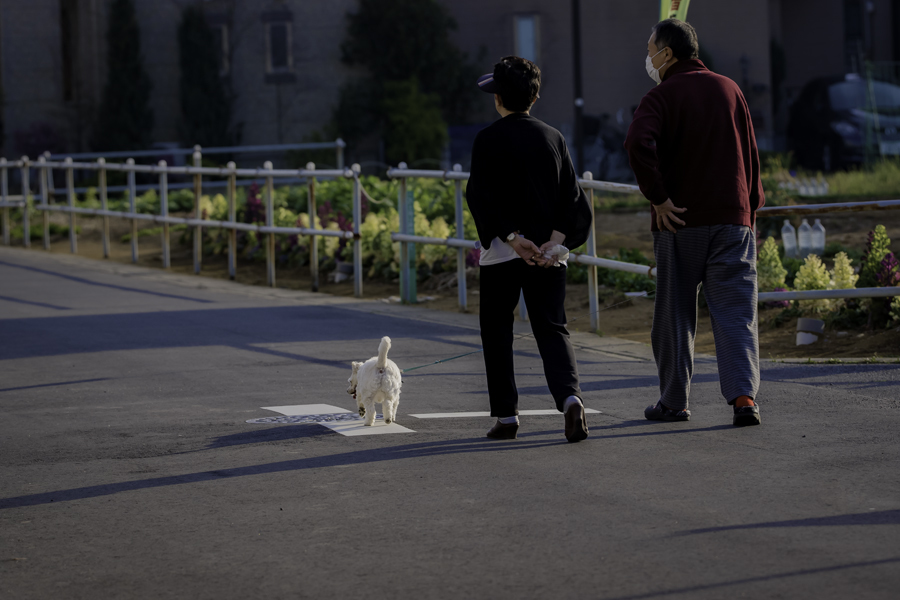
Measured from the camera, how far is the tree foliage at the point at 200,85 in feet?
102

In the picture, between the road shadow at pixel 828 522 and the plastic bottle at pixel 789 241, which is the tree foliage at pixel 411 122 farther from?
the road shadow at pixel 828 522

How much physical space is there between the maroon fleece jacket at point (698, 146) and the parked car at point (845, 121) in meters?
19.0

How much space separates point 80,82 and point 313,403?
27.6 meters

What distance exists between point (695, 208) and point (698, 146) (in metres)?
0.28

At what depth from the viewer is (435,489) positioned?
452cm

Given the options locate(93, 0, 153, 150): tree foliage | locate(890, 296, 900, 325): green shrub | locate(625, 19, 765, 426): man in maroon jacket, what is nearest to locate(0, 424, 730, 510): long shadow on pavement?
locate(625, 19, 765, 426): man in maroon jacket

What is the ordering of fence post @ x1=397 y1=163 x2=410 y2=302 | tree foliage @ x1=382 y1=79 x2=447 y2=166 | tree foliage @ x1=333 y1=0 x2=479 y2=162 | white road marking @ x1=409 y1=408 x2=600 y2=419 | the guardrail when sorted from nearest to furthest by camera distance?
white road marking @ x1=409 y1=408 x2=600 y2=419 < the guardrail < fence post @ x1=397 y1=163 x2=410 y2=302 < tree foliage @ x1=382 y1=79 x2=447 y2=166 < tree foliage @ x1=333 y1=0 x2=479 y2=162

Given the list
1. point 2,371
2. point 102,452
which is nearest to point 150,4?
point 2,371

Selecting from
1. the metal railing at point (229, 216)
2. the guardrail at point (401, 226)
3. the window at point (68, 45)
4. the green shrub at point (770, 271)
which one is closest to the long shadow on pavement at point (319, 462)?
the guardrail at point (401, 226)

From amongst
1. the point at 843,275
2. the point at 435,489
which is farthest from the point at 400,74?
the point at 435,489

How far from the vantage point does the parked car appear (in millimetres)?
24062

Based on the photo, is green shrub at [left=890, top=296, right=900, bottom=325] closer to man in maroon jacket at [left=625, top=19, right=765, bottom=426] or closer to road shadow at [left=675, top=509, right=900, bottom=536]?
man in maroon jacket at [left=625, top=19, right=765, bottom=426]

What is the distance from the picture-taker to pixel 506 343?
5.43 meters

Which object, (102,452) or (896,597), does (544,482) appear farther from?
(102,452)
